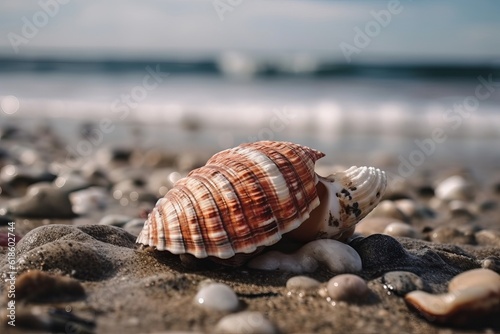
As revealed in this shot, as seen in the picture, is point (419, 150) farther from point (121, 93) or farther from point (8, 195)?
point (121, 93)

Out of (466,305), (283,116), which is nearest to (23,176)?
(466,305)

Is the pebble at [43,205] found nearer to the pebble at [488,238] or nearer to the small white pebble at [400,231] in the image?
the small white pebble at [400,231]

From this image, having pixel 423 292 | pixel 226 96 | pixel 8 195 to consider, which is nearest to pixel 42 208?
pixel 8 195

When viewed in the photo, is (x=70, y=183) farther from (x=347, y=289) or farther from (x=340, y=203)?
(x=347, y=289)

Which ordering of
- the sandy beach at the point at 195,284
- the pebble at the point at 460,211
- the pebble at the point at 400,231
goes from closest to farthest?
the sandy beach at the point at 195,284 → the pebble at the point at 400,231 → the pebble at the point at 460,211

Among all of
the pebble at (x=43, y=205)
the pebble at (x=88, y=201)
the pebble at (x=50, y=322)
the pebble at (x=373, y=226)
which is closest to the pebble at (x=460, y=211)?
the pebble at (x=373, y=226)

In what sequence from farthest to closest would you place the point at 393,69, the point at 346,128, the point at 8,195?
1. the point at 393,69
2. the point at 346,128
3. the point at 8,195
